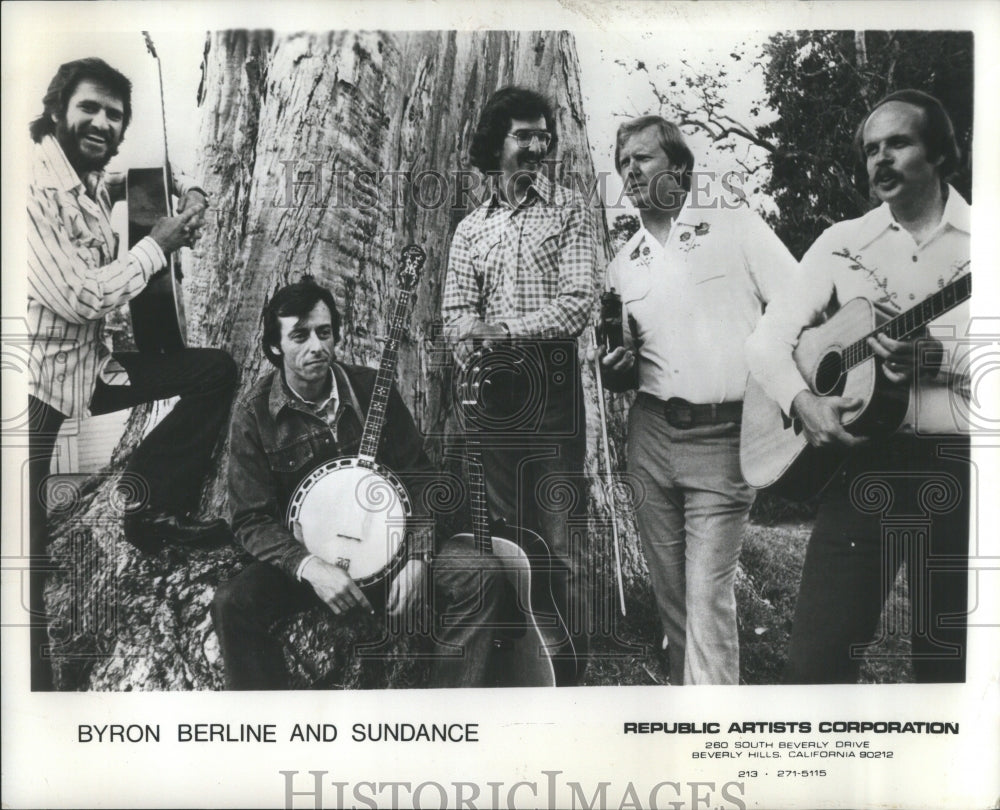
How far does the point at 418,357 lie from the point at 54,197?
1566 mm

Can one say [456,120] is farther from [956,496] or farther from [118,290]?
[956,496]

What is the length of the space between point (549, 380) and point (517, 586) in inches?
32.7

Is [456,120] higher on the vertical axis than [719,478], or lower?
higher

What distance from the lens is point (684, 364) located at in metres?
4.18

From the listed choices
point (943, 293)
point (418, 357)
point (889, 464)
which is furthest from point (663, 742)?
point (943, 293)

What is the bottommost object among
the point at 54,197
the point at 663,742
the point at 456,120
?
the point at 663,742

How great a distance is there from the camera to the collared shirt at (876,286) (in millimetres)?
4191

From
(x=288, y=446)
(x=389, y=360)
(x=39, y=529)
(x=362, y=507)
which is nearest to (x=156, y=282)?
(x=288, y=446)

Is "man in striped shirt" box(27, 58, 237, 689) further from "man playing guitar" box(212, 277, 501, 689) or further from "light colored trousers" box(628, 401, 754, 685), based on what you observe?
"light colored trousers" box(628, 401, 754, 685)

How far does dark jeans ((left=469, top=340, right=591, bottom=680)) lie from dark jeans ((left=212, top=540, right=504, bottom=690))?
0.25 metres

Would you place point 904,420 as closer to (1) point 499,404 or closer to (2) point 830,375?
(2) point 830,375

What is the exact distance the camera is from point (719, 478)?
420cm

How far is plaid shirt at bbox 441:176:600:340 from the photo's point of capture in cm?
414

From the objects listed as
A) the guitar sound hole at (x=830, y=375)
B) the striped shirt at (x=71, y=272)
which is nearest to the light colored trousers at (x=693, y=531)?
the guitar sound hole at (x=830, y=375)
